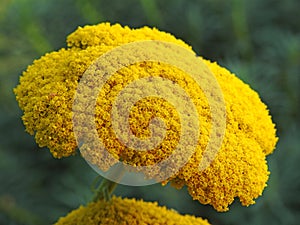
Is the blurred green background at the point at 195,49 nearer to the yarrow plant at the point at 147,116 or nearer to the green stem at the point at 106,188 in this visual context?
the green stem at the point at 106,188

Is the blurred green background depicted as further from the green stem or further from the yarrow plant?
the yarrow plant

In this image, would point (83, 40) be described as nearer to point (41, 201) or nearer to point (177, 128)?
point (177, 128)

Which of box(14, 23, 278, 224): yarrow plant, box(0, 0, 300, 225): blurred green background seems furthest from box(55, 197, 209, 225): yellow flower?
box(0, 0, 300, 225): blurred green background

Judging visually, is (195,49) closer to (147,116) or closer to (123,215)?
(123,215)

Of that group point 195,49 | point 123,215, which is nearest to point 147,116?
point 123,215

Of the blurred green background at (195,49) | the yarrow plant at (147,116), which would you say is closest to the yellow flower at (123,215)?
the yarrow plant at (147,116)

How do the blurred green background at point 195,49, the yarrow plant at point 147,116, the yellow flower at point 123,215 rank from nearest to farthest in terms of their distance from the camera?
the yarrow plant at point 147,116
the yellow flower at point 123,215
the blurred green background at point 195,49

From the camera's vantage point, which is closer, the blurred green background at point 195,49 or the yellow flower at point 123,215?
the yellow flower at point 123,215
